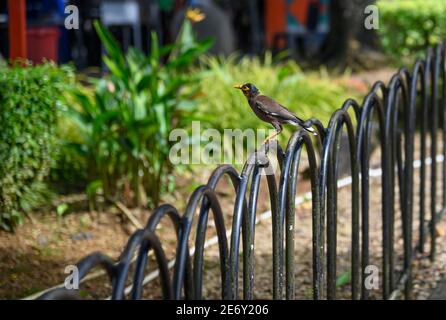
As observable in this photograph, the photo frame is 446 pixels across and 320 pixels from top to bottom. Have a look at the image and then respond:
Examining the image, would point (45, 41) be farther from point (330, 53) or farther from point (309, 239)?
point (330, 53)

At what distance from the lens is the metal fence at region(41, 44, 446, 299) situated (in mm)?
2182

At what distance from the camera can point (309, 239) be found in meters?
5.70

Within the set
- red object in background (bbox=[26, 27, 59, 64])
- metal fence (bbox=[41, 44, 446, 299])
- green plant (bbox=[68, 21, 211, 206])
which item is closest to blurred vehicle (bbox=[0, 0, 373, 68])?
red object in background (bbox=[26, 27, 59, 64])

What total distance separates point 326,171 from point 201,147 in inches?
128

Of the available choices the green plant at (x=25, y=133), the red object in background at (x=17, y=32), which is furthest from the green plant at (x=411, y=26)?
the green plant at (x=25, y=133)

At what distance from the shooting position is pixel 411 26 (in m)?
9.56

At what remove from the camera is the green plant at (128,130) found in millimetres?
5711

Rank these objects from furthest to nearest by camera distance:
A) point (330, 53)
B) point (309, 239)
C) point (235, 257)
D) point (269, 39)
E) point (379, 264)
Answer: point (269, 39), point (330, 53), point (309, 239), point (379, 264), point (235, 257)

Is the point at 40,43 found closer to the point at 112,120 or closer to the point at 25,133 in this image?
the point at 112,120

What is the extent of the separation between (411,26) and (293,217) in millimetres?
6963

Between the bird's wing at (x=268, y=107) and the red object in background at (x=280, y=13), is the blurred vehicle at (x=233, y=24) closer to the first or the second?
the red object in background at (x=280, y=13)
